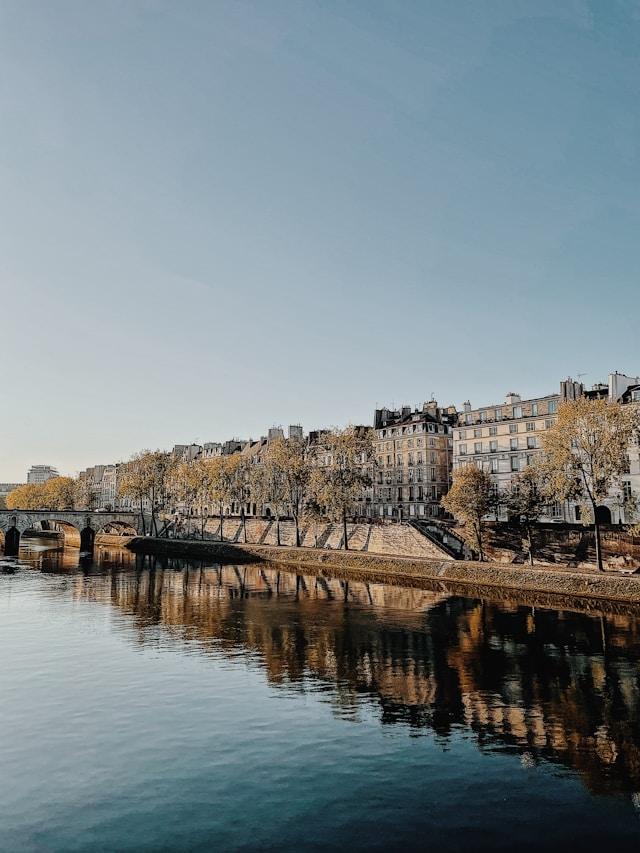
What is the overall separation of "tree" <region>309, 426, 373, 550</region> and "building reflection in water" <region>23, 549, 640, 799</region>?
65.5 ft

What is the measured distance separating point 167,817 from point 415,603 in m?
42.1

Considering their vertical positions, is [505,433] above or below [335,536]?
above

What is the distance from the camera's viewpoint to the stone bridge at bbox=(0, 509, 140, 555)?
124m

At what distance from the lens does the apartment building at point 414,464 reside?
122 meters

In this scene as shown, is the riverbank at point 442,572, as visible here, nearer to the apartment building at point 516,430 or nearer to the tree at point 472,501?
the tree at point 472,501

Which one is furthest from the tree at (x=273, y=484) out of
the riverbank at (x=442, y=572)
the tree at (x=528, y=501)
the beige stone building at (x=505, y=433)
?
the tree at (x=528, y=501)

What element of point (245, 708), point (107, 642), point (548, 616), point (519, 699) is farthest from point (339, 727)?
point (548, 616)

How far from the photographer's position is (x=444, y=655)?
38.0 metres

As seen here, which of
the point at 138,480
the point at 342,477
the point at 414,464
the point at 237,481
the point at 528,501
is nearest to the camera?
the point at 528,501

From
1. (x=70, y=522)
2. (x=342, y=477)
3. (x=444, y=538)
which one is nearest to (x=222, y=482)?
(x=70, y=522)

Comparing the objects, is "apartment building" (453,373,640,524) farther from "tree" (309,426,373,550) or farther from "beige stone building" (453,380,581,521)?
"tree" (309,426,373,550)

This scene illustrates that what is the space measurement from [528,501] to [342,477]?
2735cm

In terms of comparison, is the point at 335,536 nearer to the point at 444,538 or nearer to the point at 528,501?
the point at 444,538

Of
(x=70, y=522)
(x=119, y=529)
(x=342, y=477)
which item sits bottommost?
(x=119, y=529)
